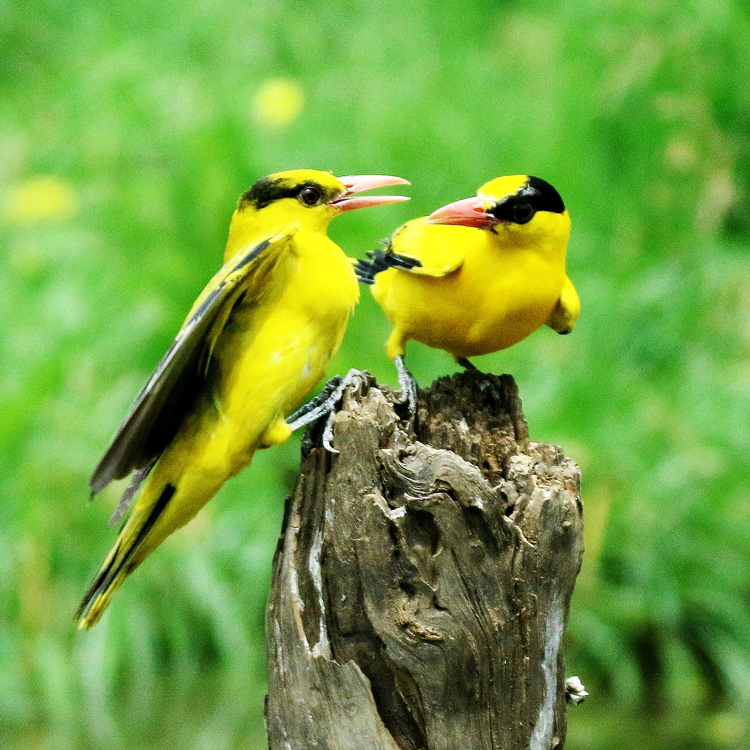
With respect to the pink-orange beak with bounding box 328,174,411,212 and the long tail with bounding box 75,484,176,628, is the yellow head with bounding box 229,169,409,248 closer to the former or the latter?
the pink-orange beak with bounding box 328,174,411,212

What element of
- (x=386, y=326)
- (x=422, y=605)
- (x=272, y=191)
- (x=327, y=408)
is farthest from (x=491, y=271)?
(x=386, y=326)

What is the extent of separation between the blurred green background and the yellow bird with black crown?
254cm

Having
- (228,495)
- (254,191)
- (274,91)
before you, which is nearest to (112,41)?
(274,91)

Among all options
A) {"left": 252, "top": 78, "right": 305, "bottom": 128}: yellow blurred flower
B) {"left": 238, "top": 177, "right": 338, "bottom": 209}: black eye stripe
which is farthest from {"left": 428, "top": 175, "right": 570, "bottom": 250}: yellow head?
{"left": 252, "top": 78, "right": 305, "bottom": 128}: yellow blurred flower

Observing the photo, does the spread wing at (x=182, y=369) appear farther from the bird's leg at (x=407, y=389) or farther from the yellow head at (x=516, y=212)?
the yellow head at (x=516, y=212)

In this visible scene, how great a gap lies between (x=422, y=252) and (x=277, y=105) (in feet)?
16.1

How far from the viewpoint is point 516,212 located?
3785 mm

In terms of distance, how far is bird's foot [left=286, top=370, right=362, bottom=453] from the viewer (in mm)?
3076

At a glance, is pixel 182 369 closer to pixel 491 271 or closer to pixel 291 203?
pixel 291 203

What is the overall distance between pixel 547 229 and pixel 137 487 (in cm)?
145

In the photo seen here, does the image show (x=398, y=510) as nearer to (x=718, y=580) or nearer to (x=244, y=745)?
(x=244, y=745)

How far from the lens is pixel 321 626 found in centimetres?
297

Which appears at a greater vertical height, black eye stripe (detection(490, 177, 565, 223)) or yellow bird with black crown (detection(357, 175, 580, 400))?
black eye stripe (detection(490, 177, 565, 223))

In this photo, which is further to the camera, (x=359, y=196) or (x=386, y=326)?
(x=386, y=326)
